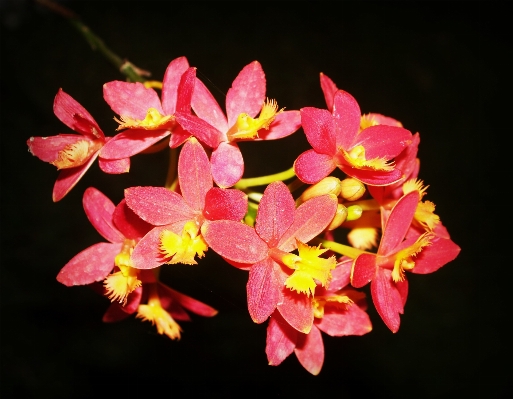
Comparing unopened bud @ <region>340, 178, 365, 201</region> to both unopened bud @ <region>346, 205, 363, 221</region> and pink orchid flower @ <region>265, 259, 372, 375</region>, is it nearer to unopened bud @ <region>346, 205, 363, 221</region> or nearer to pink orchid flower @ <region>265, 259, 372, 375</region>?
unopened bud @ <region>346, 205, 363, 221</region>

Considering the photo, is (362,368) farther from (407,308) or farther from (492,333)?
(492,333)

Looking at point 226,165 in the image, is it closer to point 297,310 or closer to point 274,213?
point 274,213

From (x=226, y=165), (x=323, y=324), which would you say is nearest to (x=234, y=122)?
(x=226, y=165)

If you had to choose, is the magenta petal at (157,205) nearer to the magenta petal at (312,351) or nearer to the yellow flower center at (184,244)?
the yellow flower center at (184,244)

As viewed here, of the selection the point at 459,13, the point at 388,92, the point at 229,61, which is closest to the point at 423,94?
the point at 388,92

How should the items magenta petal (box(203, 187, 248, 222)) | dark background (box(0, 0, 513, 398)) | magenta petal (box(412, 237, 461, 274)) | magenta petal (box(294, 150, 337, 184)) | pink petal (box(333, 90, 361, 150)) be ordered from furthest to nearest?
dark background (box(0, 0, 513, 398)) < magenta petal (box(412, 237, 461, 274)) < pink petal (box(333, 90, 361, 150)) < magenta petal (box(294, 150, 337, 184)) < magenta petal (box(203, 187, 248, 222))

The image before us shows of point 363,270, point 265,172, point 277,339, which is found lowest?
point 265,172

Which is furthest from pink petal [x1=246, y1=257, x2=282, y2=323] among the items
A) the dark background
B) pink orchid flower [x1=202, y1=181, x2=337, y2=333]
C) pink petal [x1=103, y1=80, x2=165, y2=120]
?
the dark background
